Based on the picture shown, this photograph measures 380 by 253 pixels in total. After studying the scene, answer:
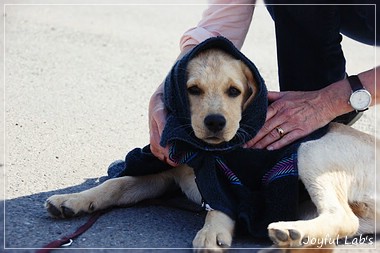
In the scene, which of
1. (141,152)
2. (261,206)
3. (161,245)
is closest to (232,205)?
(261,206)

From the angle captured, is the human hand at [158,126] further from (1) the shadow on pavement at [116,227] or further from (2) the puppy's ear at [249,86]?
(2) the puppy's ear at [249,86]

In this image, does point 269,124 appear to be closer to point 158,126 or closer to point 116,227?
point 158,126

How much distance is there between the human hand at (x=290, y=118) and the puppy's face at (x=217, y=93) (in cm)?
19

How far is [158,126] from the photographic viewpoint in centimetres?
393

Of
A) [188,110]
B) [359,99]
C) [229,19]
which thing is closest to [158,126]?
[188,110]

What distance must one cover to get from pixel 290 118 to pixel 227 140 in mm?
455

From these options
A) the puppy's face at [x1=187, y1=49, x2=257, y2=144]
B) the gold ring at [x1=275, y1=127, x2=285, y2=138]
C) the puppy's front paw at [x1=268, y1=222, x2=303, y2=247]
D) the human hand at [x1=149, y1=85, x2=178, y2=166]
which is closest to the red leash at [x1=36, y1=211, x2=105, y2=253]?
the human hand at [x1=149, y1=85, x2=178, y2=166]

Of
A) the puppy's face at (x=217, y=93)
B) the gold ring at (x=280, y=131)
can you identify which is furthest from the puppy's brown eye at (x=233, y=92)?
the gold ring at (x=280, y=131)

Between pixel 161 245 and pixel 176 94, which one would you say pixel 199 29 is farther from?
pixel 161 245

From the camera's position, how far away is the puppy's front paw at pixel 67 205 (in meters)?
3.65

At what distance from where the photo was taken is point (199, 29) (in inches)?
173

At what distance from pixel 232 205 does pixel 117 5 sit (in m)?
5.81

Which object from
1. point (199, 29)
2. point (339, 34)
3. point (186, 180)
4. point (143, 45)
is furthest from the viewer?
point (143, 45)

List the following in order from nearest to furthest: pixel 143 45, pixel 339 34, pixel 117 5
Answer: pixel 339 34 → pixel 143 45 → pixel 117 5
